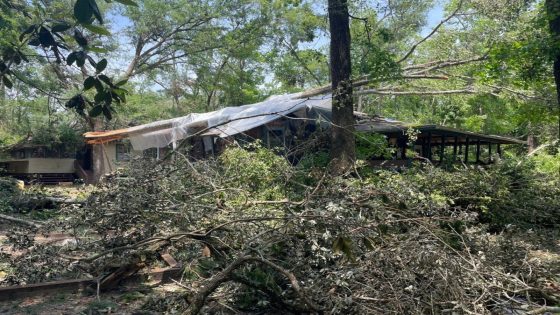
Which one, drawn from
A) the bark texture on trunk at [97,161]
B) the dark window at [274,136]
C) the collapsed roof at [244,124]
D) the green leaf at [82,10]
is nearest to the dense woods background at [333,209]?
the green leaf at [82,10]

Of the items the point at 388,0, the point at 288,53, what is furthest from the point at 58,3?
the point at 388,0

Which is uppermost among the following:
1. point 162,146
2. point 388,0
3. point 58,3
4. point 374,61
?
point 58,3

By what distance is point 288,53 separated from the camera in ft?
65.8

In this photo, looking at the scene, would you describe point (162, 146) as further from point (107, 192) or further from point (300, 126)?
point (107, 192)

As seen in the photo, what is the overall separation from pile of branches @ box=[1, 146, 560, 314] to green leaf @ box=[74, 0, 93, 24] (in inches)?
88.4

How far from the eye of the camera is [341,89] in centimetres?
1052

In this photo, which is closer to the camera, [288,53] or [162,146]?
[162,146]

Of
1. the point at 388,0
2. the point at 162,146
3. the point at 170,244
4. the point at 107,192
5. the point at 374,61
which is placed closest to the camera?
the point at 170,244

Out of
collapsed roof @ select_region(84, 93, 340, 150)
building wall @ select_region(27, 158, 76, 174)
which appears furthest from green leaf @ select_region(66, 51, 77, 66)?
building wall @ select_region(27, 158, 76, 174)

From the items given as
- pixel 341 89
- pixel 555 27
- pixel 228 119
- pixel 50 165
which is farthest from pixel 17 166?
pixel 555 27

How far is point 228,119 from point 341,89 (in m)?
3.91

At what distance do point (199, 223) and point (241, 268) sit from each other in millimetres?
1512

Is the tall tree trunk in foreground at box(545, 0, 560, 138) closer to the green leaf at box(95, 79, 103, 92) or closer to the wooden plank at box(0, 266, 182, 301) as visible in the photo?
the wooden plank at box(0, 266, 182, 301)

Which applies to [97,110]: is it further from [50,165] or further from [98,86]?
[50,165]
